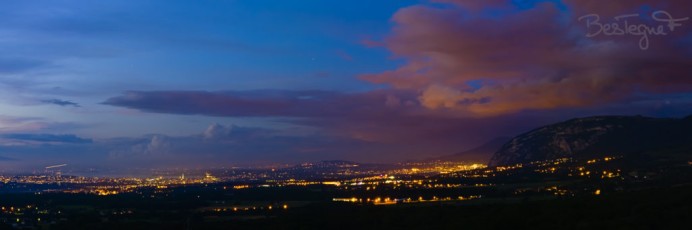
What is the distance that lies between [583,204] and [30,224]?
86251mm

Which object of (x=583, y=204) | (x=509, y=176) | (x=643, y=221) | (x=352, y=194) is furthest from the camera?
(x=509, y=176)

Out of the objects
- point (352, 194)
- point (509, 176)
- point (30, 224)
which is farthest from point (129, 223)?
point (509, 176)

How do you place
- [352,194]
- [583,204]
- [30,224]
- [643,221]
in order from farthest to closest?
[352,194] → [30,224] → [583,204] → [643,221]

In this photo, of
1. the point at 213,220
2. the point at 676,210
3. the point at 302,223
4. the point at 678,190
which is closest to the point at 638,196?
the point at 678,190

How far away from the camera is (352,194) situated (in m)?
153

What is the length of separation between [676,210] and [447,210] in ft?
104

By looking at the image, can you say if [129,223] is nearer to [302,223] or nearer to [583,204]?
[302,223]

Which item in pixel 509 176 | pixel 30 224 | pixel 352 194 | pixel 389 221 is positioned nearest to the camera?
pixel 389 221

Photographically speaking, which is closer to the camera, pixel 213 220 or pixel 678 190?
pixel 678 190

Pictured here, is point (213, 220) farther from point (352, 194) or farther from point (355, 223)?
point (352, 194)

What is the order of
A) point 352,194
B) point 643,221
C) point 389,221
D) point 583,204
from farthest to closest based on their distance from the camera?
point 352,194 → point 389,221 → point 583,204 → point 643,221

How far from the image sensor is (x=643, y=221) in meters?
63.4

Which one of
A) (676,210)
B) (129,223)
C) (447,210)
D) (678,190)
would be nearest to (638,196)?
(678,190)

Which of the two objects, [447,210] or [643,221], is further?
[447,210]
